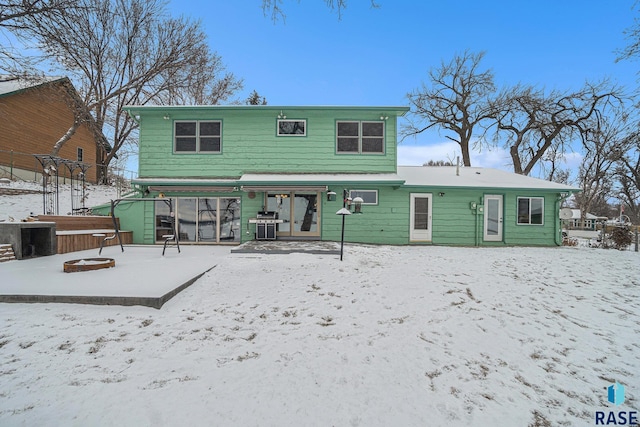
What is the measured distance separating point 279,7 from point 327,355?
4402mm

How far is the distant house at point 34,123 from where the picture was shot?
15164 millimetres

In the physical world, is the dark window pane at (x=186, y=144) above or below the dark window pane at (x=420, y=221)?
above

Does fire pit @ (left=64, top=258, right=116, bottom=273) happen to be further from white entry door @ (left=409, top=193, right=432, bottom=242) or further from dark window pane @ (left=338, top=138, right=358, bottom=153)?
white entry door @ (left=409, top=193, right=432, bottom=242)

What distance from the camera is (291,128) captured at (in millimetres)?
10164

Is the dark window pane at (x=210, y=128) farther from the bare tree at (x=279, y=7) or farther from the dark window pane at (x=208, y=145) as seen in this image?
the bare tree at (x=279, y=7)

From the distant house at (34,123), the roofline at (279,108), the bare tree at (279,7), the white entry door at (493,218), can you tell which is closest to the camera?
the bare tree at (279,7)

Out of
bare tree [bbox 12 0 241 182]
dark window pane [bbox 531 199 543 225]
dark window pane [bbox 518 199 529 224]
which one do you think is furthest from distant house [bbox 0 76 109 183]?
dark window pane [bbox 531 199 543 225]

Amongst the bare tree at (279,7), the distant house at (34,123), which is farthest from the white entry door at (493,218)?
the distant house at (34,123)

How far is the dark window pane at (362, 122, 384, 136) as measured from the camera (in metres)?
10.2

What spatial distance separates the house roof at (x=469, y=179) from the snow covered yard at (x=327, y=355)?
17.8ft

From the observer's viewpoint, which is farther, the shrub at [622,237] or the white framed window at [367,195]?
the shrub at [622,237]

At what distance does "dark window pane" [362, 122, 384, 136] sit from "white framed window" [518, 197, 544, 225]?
19.9 feet

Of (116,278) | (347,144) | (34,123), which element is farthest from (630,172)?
(34,123)

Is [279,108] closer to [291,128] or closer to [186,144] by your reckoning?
[291,128]
